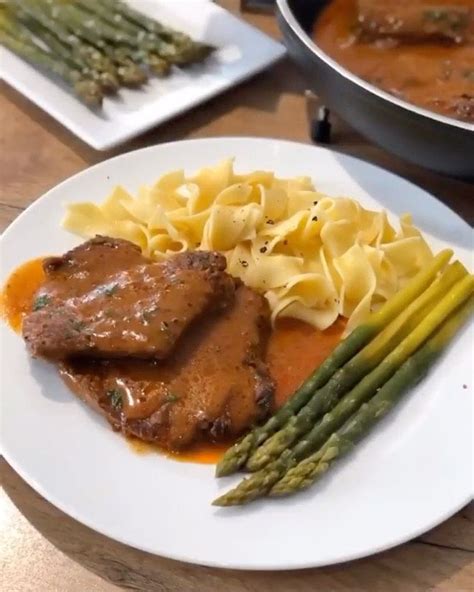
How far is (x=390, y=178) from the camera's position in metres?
2.75

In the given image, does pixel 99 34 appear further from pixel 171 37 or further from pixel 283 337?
pixel 283 337

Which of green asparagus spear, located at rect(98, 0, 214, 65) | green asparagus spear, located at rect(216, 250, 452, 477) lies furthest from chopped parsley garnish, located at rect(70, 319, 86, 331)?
green asparagus spear, located at rect(98, 0, 214, 65)

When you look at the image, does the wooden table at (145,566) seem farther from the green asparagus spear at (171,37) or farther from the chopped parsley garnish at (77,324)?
the green asparagus spear at (171,37)

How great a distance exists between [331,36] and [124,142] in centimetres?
83

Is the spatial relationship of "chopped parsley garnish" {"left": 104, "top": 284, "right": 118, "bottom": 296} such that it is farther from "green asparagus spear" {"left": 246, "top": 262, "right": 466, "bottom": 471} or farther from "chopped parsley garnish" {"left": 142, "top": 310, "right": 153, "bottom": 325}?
"green asparagus spear" {"left": 246, "top": 262, "right": 466, "bottom": 471}

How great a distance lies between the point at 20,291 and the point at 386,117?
3.82 ft

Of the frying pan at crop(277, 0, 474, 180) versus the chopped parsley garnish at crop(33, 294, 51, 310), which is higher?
the frying pan at crop(277, 0, 474, 180)

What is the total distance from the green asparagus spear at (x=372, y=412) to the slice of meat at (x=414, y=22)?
1108mm

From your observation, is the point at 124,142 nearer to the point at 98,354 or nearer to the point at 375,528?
the point at 98,354

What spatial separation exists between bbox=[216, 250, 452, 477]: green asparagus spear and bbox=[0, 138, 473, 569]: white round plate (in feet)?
0.21

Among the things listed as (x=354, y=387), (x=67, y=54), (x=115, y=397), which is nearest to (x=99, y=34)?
(x=67, y=54)

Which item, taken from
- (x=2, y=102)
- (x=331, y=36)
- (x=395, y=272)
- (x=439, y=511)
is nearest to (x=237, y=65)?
(x=331, y=36)

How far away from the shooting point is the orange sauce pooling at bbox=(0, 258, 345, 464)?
228 centimetres

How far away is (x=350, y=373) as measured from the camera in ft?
7.20
